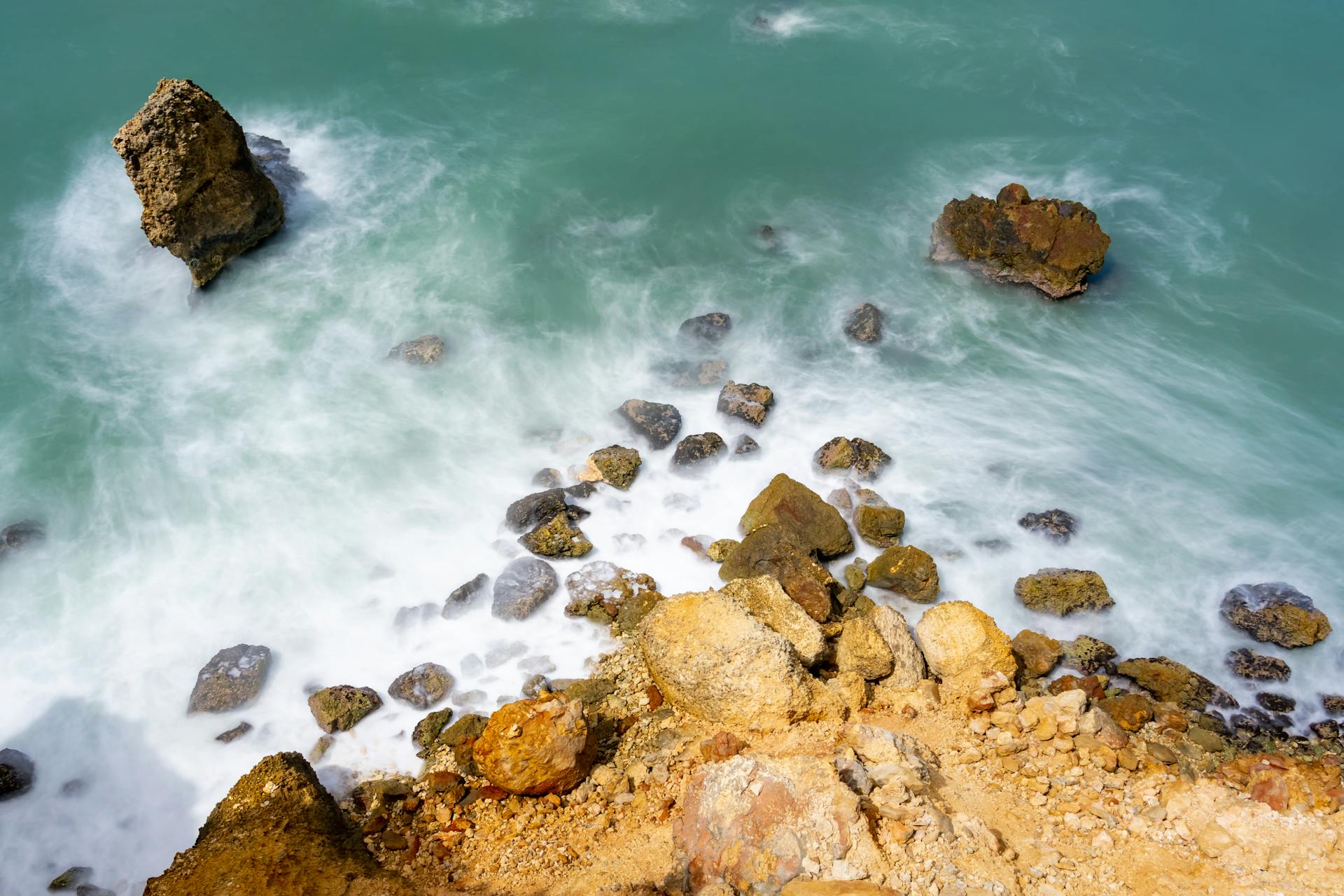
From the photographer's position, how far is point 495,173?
25.4 metres

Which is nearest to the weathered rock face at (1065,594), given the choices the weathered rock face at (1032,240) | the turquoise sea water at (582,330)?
the turquoise sea water at (582,330)

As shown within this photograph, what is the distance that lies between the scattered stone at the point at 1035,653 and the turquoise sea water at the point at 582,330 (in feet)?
2.15

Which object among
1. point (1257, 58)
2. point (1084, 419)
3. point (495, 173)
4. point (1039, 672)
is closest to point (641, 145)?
point (495, 173)

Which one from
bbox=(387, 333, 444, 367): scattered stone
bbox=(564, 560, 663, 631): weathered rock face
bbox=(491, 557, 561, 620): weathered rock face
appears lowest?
bbox=(491, 557, 561, 620): weathered rock face

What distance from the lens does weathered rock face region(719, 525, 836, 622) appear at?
47.1ft

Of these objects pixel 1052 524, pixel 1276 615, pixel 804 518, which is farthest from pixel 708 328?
pixel 1276 615

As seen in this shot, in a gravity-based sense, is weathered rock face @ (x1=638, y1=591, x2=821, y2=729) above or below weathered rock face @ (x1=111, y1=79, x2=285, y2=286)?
below

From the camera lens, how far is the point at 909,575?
15.4 metres

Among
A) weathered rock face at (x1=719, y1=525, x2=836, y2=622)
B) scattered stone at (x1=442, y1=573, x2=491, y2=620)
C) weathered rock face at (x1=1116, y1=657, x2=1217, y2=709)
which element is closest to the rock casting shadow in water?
Result: scattered stone at (x1=442, y1=573, x2=491, y2=620)

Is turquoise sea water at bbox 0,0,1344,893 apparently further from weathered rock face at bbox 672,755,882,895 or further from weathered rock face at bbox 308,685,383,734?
weathered rock face at bbox 672,755,882,895

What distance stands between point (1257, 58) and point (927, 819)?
30.9 m

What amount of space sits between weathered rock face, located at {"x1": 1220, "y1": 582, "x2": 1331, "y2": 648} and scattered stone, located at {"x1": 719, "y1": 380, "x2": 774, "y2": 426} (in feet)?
29.2

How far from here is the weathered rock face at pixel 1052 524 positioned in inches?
650

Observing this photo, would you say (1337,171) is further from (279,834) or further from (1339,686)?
(279,834)
